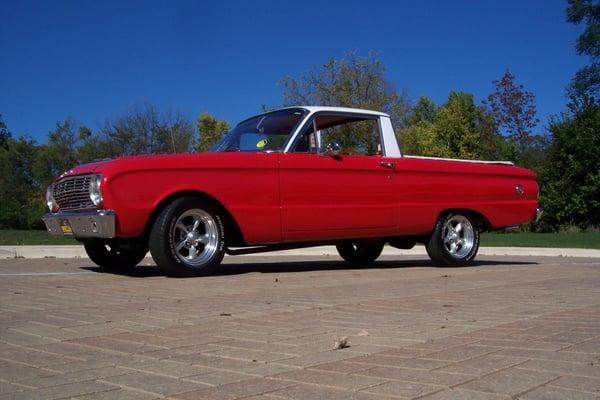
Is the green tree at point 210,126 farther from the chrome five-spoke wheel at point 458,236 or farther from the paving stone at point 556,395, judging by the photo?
the paving stone at point 556,395

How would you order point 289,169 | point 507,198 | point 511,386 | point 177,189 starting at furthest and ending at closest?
1. point 507,198
2. point 289,169
3. point 177,189
4. point 511,386

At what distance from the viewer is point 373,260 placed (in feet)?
33.7

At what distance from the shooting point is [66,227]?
737cm

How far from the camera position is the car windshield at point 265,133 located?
810cm

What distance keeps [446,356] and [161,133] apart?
27.0m

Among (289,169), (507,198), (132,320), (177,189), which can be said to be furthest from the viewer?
(507,198)

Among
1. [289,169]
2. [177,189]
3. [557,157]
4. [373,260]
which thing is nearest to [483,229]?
[373,260]

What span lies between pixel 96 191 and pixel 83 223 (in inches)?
16.3

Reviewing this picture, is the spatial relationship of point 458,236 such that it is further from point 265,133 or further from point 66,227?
point 66,227

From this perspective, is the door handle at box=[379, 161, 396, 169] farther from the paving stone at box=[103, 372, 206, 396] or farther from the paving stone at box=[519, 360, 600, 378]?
the paving stone at box=[103, 372, 206, 396]

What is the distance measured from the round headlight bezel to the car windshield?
75.8 inches

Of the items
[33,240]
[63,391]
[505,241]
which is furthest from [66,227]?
[505,241]

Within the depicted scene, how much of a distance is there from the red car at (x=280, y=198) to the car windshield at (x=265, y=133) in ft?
0.05

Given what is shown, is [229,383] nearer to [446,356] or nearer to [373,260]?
[446,356]
